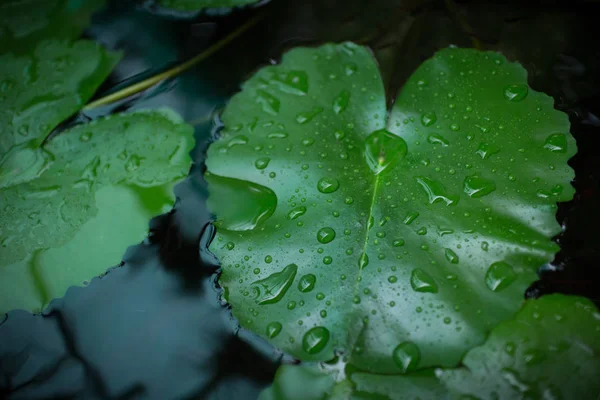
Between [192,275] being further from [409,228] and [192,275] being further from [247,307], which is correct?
[409,228]

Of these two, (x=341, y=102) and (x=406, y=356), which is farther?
(x=341, y=102)

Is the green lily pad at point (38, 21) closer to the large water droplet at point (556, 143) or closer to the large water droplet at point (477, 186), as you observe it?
the large water droplet at point (477, 186)

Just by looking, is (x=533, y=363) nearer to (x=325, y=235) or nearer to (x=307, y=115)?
(x=325, y=235)

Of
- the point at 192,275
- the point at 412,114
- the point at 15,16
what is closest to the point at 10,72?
the point at 15,16

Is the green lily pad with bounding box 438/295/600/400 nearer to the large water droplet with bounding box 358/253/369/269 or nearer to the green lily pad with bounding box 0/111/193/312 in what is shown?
the large water droplet with bounding box 358/253/369/269

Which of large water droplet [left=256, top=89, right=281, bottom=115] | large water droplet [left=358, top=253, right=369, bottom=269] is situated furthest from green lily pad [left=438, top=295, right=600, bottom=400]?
large water droplet [left=256, top=89, right=281, bottom=115]

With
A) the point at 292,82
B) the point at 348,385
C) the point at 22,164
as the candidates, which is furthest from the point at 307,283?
the point at 22,164
